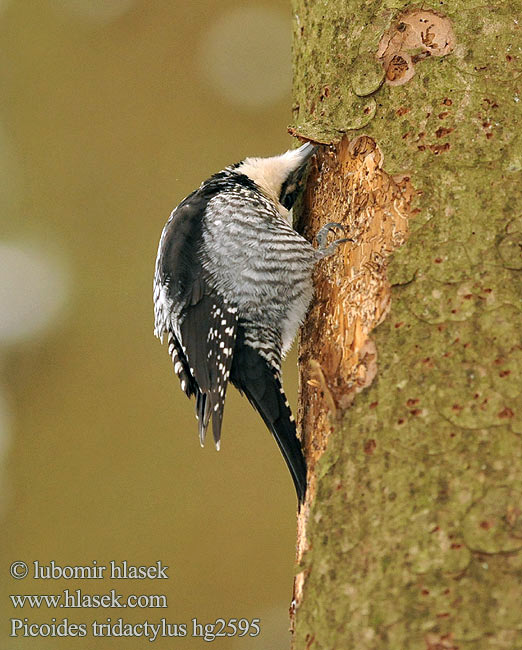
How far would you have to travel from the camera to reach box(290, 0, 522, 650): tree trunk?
149 cm

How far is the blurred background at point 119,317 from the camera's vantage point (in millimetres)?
4141

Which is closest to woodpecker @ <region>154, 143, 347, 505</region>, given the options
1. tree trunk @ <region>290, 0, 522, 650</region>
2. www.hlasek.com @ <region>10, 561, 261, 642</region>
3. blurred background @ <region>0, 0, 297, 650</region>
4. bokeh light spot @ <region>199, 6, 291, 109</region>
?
tree trunk @ <region>290, 0, 522, 650</region>

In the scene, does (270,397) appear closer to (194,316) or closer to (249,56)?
(194,316)

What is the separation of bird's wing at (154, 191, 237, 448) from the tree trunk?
0.38m

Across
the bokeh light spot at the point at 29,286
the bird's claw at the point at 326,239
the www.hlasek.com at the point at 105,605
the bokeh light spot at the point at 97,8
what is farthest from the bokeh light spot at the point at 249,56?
the www.hlasek.com at the point at 105,605

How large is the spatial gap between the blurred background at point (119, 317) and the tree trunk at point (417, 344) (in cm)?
206

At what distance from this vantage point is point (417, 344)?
1719 mm

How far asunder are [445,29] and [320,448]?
1186 millimetres

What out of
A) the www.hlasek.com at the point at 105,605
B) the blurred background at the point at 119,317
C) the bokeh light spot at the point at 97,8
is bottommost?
the www.hlasek.com at the point at 105,605

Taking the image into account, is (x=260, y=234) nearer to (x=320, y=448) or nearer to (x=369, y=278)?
(x=369, y=278)

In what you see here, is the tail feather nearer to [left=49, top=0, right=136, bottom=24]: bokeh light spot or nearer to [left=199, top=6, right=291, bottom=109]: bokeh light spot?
[left=199, top=6, right=291, bottom=109]: bokeh light spot

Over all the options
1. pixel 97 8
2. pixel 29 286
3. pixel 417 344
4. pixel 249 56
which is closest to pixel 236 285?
pixel 417 344

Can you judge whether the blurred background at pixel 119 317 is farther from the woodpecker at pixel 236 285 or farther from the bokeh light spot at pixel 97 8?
the woodpecker at pixel 236 285

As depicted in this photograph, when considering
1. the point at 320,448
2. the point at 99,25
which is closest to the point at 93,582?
the point at 320,448
